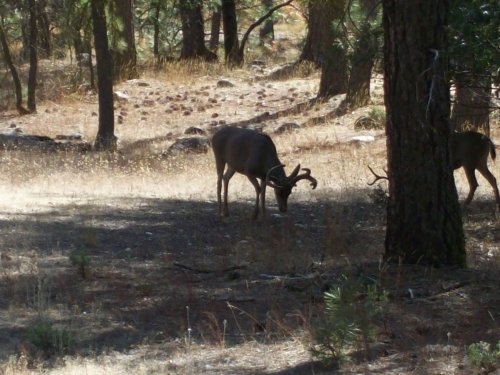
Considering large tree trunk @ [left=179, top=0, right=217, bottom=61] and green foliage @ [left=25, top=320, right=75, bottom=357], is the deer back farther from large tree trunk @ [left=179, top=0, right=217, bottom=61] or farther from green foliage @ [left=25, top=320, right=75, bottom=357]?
large tree trunk @ [left=179, top=0, right=217, bottom=61]

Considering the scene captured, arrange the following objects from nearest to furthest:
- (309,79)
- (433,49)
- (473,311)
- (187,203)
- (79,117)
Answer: (473,311) → (433,49) → (187,203) → (79,117) → (309,79)

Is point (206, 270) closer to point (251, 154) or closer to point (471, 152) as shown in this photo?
point (251, 154)

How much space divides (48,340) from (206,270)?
3.02 metres

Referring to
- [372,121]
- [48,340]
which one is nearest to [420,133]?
[48,340]

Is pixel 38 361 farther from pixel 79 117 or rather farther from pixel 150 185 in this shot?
→ pixel 79 117

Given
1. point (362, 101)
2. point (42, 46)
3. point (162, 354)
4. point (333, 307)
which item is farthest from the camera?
point (42, 46)

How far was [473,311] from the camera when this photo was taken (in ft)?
27.6

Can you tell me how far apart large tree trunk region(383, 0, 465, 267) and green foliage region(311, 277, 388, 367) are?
2137 millimetres

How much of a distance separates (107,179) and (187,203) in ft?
10.9

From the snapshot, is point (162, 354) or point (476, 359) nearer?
point (476, 359)

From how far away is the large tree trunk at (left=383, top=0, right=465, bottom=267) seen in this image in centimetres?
928

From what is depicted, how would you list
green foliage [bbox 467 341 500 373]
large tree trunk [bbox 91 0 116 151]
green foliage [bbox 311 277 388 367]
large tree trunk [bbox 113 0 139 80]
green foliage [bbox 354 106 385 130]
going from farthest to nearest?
large tree trunk [bbox 113 0 139 80] → green foliage [bbox 354 106 385 130] → large tree trunk [bbox 91 0 116 151] → green foliage [bbox 311 277 388 367] → green foliage [bbox 467 341 500 373]

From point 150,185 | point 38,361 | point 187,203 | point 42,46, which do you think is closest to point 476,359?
point 38,361

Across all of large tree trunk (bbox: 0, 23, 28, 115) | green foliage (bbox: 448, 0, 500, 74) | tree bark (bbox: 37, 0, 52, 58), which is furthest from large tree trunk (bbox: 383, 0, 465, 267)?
tree bark (bbox: 37, 0, 52, 58)
